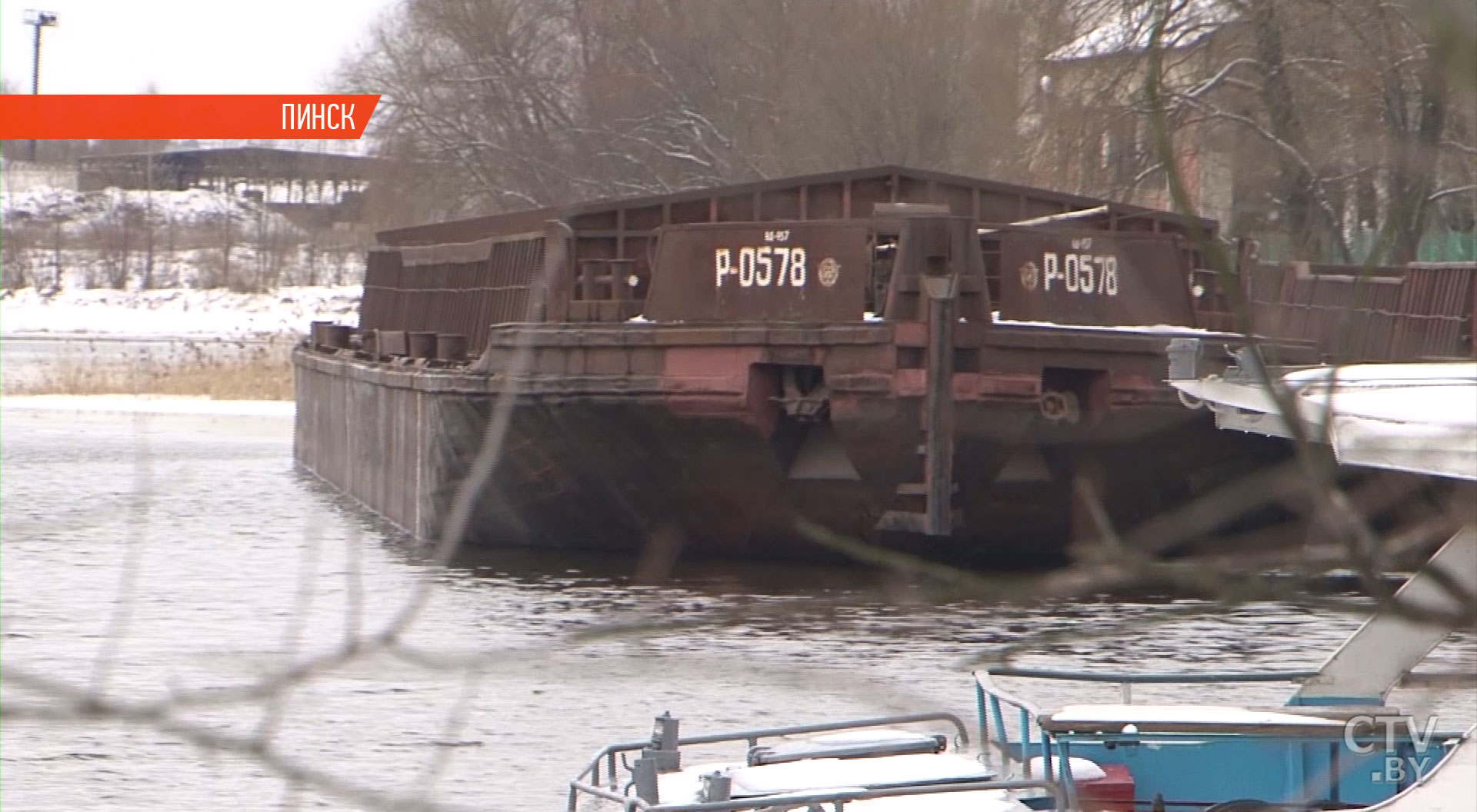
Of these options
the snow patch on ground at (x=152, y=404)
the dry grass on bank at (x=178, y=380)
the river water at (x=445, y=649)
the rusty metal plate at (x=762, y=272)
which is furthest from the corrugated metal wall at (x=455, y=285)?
the dry grass on bank at (x=178, y=380)

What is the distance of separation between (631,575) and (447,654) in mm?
13896

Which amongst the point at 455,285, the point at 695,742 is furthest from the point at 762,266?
the point at 695,742

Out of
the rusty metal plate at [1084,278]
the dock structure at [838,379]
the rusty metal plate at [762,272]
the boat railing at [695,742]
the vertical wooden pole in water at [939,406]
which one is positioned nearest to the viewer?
the boat railing at [695,742]

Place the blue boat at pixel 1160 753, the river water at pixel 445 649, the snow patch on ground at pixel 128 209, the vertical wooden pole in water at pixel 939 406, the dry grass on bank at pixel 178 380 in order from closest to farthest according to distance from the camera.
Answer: the river water at pixel 445 649
the blue boat at pixel 1160 753
the vertical wooden pole in water at pixel 939 406
the dry grass on bank at pixel 178 380
the snow patch on ground at pixel 128 209

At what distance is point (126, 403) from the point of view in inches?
1517

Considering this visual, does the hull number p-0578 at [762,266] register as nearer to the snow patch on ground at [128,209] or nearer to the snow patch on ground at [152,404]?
the snow patch on ground at [152,404]

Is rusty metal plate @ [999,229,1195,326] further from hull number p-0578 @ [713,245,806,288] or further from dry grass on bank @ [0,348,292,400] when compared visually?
dry grass on bank @ [0,348,292,400]

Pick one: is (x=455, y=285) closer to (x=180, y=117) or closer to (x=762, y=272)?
(x=762, y=272)

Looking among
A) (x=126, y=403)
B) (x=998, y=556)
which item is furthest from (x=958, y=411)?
(x=126, y=403)

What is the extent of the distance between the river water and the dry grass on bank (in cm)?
2009

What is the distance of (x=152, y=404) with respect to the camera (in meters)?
37.3

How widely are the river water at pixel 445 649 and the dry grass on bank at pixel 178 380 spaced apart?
20093 mm

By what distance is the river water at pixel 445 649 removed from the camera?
2.50 metres

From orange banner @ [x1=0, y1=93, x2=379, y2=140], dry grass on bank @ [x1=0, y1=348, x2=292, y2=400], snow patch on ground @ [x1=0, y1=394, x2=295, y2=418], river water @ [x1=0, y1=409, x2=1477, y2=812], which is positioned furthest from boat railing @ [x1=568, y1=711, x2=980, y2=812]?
dry grass on bank @ [x1=0, y1=348, x2=292, y2=400]
